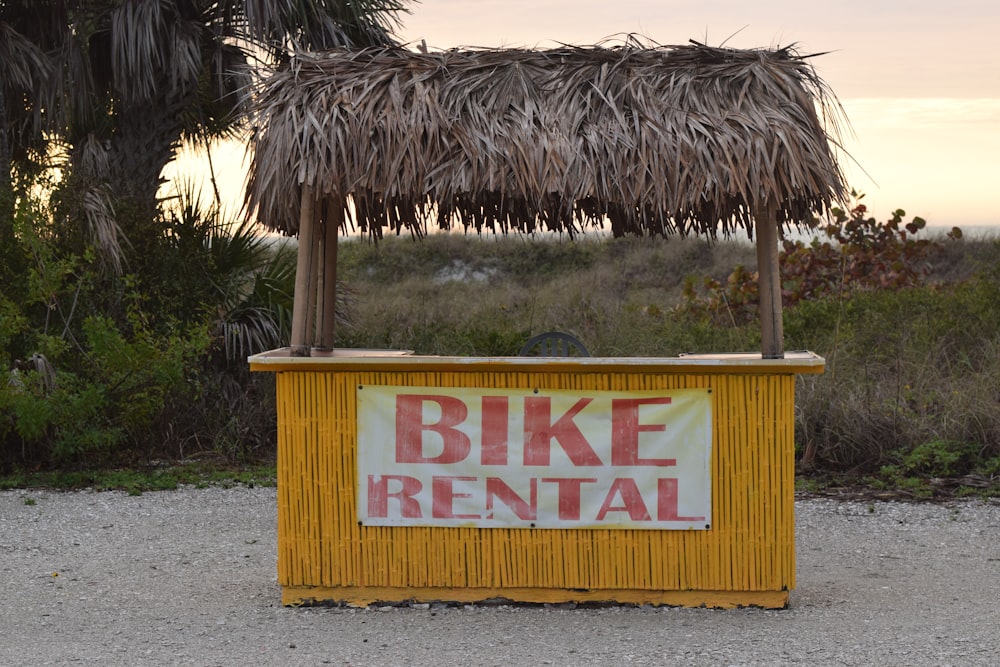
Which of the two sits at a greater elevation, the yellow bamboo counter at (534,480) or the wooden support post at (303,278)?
the wooden support post at (303,278)

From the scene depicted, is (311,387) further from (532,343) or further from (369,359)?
(532,343)

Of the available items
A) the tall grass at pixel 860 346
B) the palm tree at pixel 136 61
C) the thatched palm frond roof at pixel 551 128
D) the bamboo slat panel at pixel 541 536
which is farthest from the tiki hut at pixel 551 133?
the palm tree at pixel 136 61

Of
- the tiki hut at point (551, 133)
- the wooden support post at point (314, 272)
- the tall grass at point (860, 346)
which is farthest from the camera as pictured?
the tall grass at point (860, 346)

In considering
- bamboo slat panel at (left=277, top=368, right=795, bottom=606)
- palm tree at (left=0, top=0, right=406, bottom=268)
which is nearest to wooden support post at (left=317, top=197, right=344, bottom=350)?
bamboo slat panel at (left=277, top=368, right=795, bottom=606)

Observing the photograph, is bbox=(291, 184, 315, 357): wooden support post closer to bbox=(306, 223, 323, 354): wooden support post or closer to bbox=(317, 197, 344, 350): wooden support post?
bbox=(306, 223, 323, 354): wooden support post

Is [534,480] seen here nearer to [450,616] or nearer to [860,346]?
[450,616]

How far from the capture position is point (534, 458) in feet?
17.9

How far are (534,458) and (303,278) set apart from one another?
1436mm

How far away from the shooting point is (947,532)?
24.3 ft

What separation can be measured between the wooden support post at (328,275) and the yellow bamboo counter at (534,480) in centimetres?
119

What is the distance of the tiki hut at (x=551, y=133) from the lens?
531 cm

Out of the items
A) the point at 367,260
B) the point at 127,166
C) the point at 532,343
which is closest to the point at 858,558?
the point at 532,343

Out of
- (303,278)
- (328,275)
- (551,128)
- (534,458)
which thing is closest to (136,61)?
(328,275)

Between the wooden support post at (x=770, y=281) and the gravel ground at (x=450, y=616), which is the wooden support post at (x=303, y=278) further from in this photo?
the wooden support post at (x=770, y=281)
